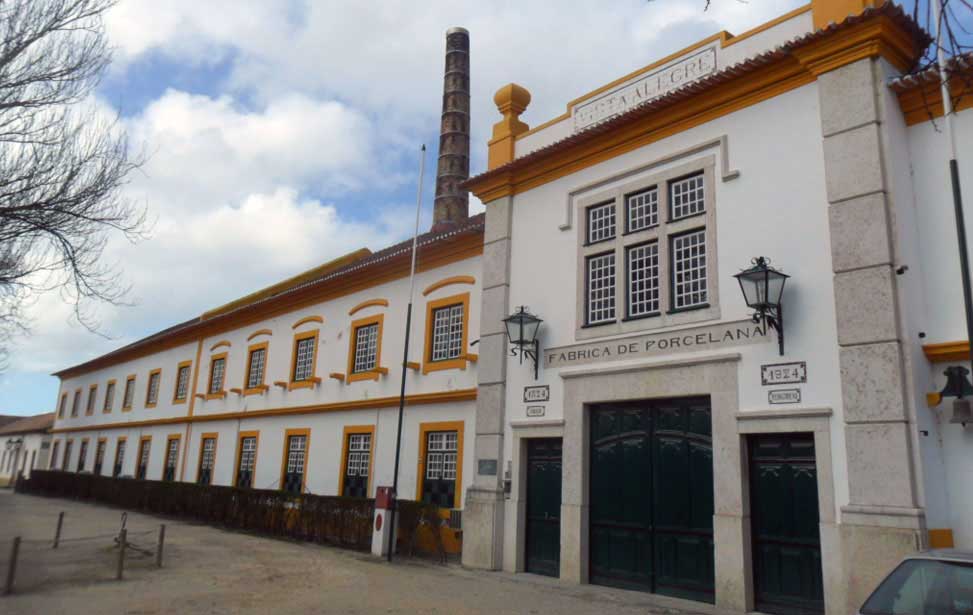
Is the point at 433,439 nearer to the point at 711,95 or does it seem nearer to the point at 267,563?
the point at 267,563

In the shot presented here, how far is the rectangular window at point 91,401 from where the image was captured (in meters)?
36.3

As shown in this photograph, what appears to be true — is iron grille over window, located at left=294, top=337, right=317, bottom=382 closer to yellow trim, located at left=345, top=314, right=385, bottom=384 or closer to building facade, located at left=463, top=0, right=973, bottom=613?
yellow trim, located at left=345, top=314, right=385, bottom=384

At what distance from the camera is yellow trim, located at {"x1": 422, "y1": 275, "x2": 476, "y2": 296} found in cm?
1570

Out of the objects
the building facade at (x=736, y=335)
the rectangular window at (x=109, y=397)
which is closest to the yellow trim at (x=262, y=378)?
the building facade at (x=736, y=335)

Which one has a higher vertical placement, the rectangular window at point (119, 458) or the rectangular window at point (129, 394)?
the rectangular window at point (129, 394)

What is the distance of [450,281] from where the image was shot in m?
16.2

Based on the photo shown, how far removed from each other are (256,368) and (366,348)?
614 cm

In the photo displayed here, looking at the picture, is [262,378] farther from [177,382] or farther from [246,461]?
[177,382]

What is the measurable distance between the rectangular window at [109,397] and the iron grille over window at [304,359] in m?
17.6

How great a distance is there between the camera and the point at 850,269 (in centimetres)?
912

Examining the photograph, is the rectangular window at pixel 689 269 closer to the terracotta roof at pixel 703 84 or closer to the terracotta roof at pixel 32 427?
the terracotta roof at pixel 703 84

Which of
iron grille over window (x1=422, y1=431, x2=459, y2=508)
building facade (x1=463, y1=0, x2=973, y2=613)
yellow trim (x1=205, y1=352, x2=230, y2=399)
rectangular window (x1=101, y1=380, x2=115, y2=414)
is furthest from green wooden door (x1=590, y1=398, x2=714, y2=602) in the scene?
rectangular window (x1=101, y1=380, x2=115, y2=414)

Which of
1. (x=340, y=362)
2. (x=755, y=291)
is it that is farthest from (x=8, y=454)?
(x=755, y=291)

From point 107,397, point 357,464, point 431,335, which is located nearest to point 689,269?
point 431,335
